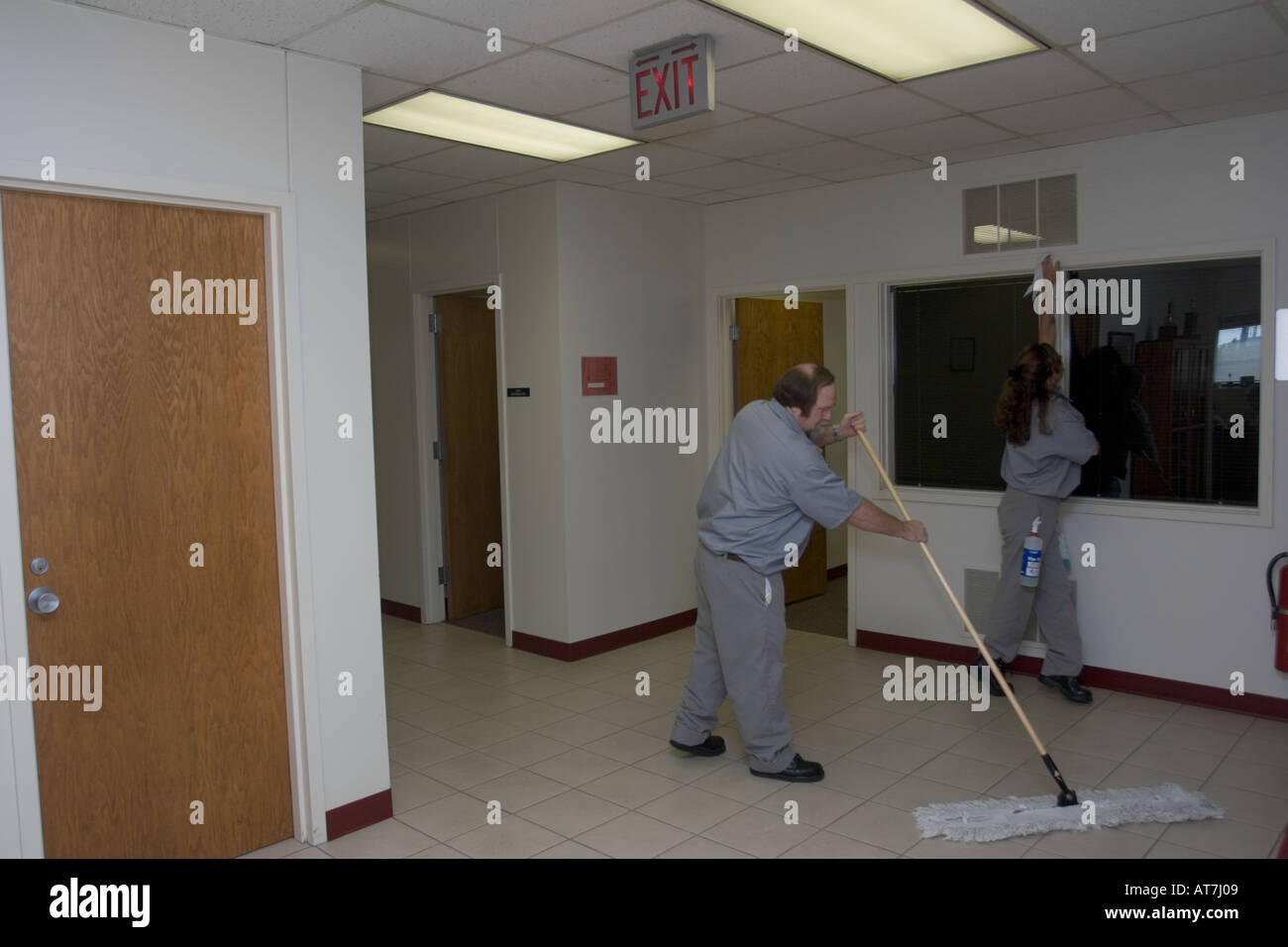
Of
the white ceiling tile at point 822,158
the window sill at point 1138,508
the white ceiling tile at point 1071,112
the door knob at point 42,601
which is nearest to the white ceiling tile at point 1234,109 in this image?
the white ceiling tile at point 1071,112

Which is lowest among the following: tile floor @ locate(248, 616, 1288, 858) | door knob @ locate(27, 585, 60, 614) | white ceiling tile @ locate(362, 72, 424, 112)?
tile floor @ locate(248, 616, 1288, 858)

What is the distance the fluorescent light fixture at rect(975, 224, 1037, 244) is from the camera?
4953 millimetres

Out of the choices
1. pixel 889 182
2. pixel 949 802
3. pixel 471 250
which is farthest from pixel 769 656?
pixel 471 250

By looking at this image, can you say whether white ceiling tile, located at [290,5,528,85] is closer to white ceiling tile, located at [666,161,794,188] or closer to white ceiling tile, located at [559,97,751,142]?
white ceiling tile, located at [559,97,751,142]

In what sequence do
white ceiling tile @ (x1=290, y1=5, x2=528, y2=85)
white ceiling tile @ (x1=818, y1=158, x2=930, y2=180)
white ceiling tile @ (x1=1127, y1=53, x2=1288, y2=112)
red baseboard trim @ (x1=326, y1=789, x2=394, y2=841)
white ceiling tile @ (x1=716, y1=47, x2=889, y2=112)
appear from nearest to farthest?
white ceiling tile @ (x1=290, y1=5, x2=528, y2=85) < red baseboard trim @ (x1=326, y1=789, x2=394, y2=841) < white ceiling tile @ (x1=716, y1=47, x2=889, y2=112) < white ceiling tile @ (x1=1127, y1=53, x2=1288, y2=112) < white ceiling tile @ (x1=818, y1=158, x2=930, y2=180)

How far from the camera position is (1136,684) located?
474 centimetres

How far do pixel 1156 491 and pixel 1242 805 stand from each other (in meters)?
1.63

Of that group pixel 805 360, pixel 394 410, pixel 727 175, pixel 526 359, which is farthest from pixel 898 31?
pixel 394 410

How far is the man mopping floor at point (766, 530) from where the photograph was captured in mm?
3729

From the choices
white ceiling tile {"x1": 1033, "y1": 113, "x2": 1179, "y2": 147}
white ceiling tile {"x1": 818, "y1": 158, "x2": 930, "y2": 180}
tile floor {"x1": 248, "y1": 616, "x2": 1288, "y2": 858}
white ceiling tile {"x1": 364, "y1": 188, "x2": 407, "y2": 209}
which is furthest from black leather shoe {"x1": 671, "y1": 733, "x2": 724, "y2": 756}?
white ceiling tile {"x1": 364, "y1": 188, "x2": 407, "y2": 209}

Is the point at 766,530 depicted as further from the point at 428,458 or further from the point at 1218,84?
the point at 428,458

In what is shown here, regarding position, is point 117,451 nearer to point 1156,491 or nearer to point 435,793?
point 435,793

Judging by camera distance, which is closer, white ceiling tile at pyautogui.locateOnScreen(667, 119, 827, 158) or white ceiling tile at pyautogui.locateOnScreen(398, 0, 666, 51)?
white ceiling tile at pyautogui.locateOnScreen(398, 0, 666, 51)

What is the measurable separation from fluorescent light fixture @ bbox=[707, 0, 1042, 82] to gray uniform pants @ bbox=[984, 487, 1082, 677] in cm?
211
